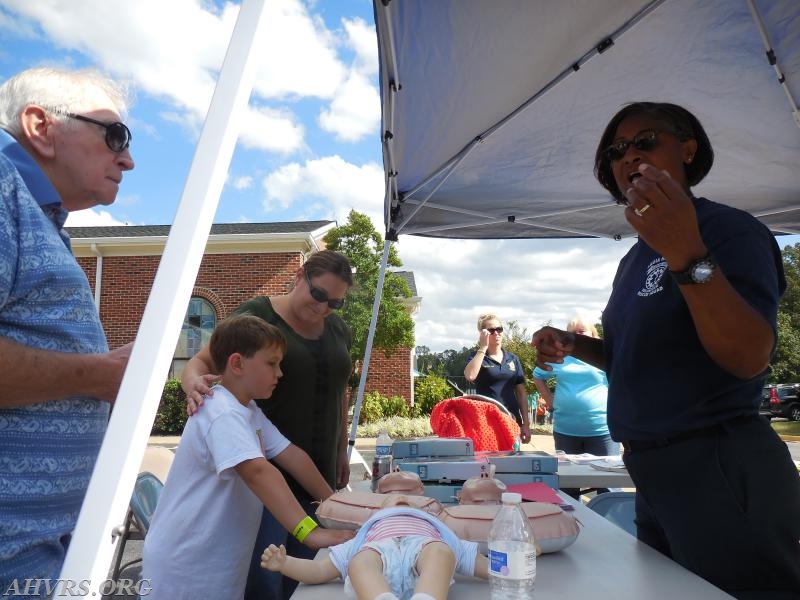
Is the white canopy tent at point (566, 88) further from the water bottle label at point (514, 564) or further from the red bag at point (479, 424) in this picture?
the water bottle label at point (514, 564)

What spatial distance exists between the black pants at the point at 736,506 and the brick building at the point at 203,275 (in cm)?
1541

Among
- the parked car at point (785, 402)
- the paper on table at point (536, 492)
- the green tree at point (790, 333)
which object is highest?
the green tree at point (790, 333)

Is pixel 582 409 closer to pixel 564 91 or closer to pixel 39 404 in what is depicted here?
pixel 564 91

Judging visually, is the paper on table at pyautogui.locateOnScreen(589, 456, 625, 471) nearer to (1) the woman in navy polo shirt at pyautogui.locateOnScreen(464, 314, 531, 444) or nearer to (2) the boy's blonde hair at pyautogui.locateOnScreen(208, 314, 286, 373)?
(1) the woman in navy polo shirt at pyautogui.locateOnScreen(464, 314, 531, 444)

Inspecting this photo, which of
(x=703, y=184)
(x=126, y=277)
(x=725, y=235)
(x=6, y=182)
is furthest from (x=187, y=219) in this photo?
(x=126, y=277)

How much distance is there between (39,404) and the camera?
1.15 meters

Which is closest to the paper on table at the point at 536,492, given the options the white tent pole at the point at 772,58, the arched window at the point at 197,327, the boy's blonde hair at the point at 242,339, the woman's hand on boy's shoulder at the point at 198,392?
the boy's blonde hair at the point at 242,339

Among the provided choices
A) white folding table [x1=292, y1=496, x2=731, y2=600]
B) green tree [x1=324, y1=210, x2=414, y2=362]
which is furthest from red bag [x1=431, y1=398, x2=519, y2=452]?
green tree [x1=324, y1=210, x2=414, y2=362]

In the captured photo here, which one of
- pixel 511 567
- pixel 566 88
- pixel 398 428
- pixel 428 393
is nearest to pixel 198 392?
pixel 511 567

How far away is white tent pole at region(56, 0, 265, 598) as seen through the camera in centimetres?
66

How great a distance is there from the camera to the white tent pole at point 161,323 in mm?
Result: 660

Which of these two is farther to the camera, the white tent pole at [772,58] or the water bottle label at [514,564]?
the white tent pole at [772,58]

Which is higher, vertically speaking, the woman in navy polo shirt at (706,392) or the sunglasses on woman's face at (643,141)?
the sunglasses on woman's face at (643,141)

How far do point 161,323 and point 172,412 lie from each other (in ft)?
49.9
